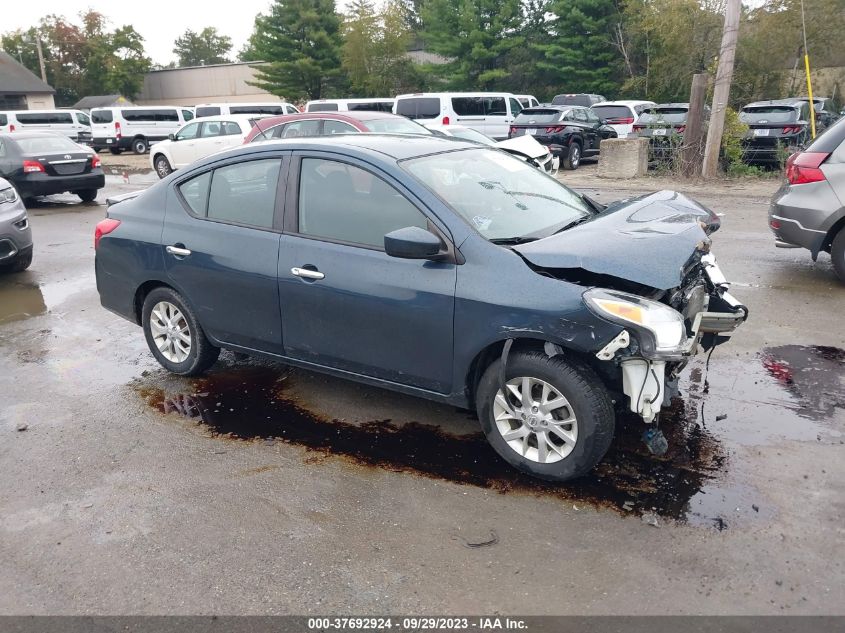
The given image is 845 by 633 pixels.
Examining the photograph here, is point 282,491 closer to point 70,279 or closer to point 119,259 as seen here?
point 119,259

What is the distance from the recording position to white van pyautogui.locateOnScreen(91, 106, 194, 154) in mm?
29703

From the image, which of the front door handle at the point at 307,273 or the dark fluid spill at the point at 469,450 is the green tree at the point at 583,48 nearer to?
the dark fluid spill at the point at 469,450

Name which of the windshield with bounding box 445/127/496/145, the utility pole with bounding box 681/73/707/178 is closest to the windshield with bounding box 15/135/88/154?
the windshield with bounding box 445/127/496/145

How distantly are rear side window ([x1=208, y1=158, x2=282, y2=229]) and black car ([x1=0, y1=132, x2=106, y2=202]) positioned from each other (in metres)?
11.4

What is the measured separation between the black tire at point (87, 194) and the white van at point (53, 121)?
17741mm

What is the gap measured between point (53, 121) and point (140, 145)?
505cm

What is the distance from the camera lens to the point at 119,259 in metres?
5.37

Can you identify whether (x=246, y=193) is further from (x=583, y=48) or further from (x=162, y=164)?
(x=583, y=48)

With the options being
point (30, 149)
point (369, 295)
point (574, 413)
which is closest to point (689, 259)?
point (574, 413)

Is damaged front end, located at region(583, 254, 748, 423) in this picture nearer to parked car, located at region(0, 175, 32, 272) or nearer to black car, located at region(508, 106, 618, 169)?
parked car, located at region(0, 175, 32, 272)

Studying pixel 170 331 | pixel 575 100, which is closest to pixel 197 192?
pixel 170 331

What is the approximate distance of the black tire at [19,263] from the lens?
8.62 m

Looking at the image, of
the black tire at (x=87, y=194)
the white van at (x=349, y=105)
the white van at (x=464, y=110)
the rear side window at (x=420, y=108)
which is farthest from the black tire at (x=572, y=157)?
the black tire at (x=87, y=194)

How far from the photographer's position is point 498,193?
14.8ft
